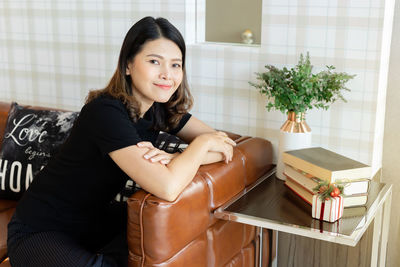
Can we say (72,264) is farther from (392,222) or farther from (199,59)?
(392,222)

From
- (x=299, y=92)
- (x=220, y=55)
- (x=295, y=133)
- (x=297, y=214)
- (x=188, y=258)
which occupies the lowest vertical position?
(x=188, y=258)

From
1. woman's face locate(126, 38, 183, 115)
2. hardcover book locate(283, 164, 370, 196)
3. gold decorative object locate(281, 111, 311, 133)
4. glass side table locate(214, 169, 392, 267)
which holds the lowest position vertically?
glass side table locate(214, 169, 392, 267)

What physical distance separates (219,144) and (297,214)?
0.35 m

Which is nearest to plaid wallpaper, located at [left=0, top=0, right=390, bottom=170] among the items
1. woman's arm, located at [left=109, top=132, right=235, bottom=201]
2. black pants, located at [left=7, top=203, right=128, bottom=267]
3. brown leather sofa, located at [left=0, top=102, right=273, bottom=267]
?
brown leather sofa, located at [left=0, top=102, right=273, bottom=267]

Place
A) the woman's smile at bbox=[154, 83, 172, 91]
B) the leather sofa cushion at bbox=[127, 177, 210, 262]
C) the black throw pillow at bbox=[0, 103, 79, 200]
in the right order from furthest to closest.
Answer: the black throw pillow at bbox=[0, 103, 79, 200] < the woman's smile at bbox=[154, 83, 172, 91] < the leather sofa cushion at bbox=[127, 177, 210, 262]

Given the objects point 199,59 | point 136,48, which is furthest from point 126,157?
point 199,59

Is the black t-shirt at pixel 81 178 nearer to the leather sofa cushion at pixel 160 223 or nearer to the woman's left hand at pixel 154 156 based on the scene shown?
the woman's left hand at pixel 154 156

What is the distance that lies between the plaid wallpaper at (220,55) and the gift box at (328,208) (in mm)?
501

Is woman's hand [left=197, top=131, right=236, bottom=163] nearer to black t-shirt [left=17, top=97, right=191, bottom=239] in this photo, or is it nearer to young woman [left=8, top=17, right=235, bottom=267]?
young woman [left=8, top=17, right=235, bottom=267]

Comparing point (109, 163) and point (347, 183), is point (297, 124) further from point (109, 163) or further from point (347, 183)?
point (109, 163)

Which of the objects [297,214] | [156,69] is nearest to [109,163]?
[156,69]

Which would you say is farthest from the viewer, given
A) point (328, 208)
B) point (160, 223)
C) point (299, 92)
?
point (299, 92)

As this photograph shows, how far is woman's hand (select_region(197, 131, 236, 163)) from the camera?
5.84 feet

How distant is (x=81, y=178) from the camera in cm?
174
